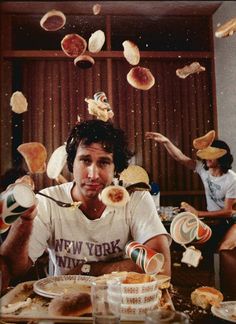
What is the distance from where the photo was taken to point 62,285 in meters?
1.18

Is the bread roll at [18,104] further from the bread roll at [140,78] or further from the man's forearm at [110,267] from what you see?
the man's forearm at [110,267]

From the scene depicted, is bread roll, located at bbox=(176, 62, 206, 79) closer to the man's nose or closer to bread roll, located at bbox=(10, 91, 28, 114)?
the man's nose

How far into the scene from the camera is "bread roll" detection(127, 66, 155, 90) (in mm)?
1852

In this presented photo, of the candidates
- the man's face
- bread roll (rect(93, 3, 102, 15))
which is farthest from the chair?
bread roll (rect(93, 3, 102, 15))

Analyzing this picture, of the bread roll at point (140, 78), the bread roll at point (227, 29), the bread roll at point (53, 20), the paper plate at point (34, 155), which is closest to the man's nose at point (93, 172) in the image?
the paper plate at point (34, 155)

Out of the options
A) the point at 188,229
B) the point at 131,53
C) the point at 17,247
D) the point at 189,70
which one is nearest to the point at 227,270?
the point at 188,229

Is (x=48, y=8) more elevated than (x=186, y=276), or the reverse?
(x=48, y=8)

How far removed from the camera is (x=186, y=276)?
5.78 feet

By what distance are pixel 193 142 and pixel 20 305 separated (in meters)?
1.18

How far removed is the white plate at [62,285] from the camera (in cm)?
110

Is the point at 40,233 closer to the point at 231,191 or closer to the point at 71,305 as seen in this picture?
the point at 71,305

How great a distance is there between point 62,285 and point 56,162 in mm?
754

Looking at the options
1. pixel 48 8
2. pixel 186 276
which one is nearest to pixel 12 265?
pixel 186 276

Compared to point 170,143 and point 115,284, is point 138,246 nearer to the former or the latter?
point 115,284
